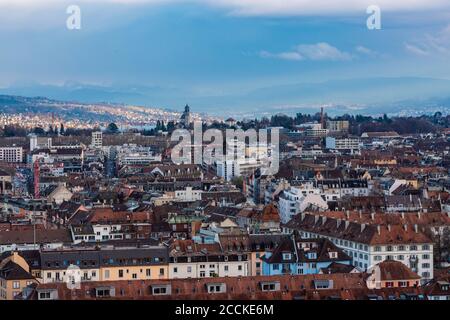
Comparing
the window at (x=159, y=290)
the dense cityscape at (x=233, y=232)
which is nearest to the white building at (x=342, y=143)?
the dense cityscape at (x=233, y=232)

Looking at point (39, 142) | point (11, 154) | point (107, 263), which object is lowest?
point (11, 154)

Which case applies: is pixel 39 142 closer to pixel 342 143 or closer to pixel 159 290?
pixel 342 143

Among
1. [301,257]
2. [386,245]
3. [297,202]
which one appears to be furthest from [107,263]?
[297,202]

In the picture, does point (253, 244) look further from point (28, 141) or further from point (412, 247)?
point (28, 141)

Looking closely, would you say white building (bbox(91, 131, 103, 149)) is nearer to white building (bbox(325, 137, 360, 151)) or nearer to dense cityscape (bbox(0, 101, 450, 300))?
white building (bbox(325, 137, 360, 151))

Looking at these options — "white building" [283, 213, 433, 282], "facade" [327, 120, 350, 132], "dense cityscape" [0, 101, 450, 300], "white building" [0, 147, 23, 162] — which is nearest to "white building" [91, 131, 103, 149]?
"white building" [0, 147, 23, 162]

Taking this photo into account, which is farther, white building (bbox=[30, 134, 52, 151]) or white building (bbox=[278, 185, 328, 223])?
white building (bbox=[30, 134, 52, 151])

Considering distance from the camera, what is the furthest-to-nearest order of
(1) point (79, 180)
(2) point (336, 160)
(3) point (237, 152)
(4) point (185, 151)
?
(4) point (185, 151), (3) point (237, 152), (2) point (336, 160), (1) point (79, 180)

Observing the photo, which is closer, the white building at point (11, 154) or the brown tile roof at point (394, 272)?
the brown tile roof at point (394, 272)

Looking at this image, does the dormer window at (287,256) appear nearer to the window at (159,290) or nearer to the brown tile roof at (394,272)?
the brown tile roof at (394,272)

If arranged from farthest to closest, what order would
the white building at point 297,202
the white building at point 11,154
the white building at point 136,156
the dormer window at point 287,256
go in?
1. the white building at point 11,154
2. the white building at point 136,156
3. the white building at point 297,202
4. the dormer window at point 287,256
